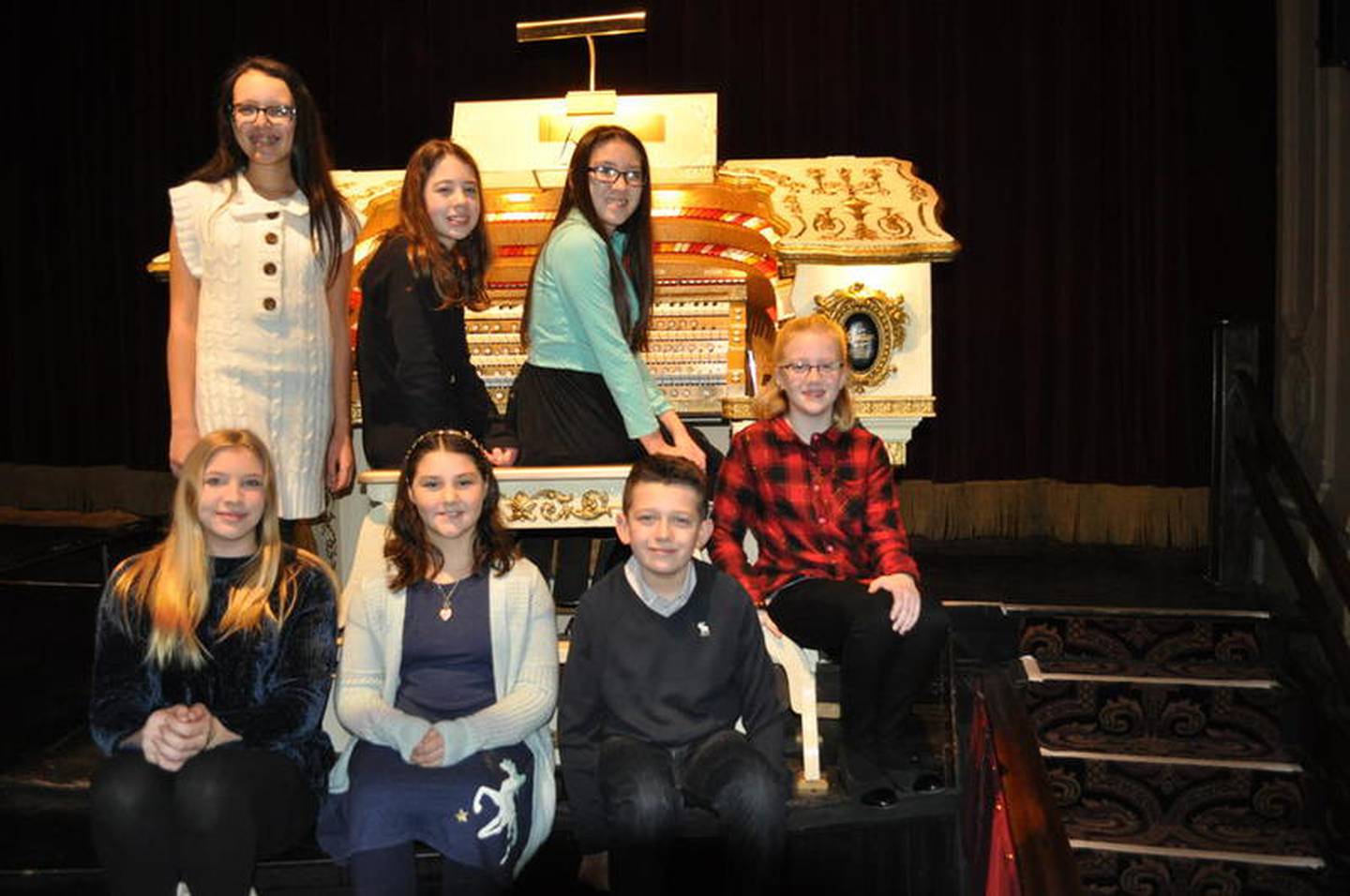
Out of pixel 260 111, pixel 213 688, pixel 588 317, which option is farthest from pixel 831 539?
pixel 260 111

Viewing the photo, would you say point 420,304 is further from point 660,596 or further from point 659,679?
point 659,679

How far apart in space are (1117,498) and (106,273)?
17.7 ft

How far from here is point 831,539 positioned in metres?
3.29

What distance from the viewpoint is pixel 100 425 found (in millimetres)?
7570

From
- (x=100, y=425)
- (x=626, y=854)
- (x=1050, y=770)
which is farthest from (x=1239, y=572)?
(x=100, y=425)

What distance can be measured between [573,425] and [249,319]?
0.84 metres

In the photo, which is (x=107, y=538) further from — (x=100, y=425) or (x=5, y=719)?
(x=100, y=425)

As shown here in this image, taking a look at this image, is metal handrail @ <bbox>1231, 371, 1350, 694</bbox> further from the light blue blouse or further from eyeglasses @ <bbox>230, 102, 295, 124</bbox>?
eyeglasses @ <bbox>230, 102, 295, 124</bbox>

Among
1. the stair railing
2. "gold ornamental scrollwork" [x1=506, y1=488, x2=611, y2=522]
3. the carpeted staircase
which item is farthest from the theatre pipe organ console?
the stair railing

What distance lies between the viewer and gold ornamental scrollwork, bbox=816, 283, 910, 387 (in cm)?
375

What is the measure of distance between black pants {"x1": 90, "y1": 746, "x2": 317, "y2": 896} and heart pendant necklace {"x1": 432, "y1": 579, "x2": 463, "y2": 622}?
45 cm

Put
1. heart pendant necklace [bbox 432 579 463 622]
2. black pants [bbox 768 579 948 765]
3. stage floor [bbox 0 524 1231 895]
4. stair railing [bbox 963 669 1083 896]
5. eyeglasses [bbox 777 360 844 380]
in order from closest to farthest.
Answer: stair railing [bbox 963 669 1083 896] → heart pendant necklace [bbox 432 579 463 622] → stage floor [bbox 0 524 1231 895] → black pants [bbox 768 579 948 765] → eyeglasses [bbox 777 360 844 380]

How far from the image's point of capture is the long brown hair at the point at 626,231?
342 cm

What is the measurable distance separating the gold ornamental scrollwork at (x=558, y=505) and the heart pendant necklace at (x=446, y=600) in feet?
2.02
